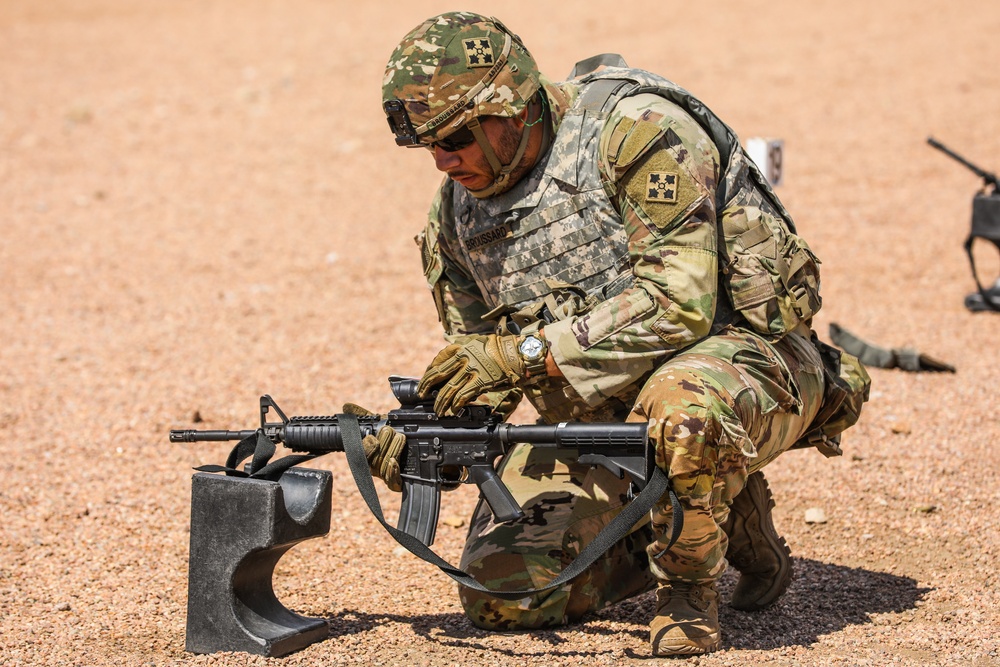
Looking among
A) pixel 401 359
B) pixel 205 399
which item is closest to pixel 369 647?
pixel 205 399

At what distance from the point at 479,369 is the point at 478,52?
3.33 feet

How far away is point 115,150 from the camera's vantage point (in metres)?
12.0

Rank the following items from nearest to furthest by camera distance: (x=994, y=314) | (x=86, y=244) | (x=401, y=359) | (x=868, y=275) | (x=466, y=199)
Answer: (x=466, y=199) → (x=401, y=359) → (x=994, y=314) → (x=868, y=275) → (x=86, y=244)

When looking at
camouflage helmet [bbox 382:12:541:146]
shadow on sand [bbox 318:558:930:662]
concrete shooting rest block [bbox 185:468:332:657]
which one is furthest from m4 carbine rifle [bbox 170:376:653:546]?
camouflage helmet [bbox 382:12:541:146]

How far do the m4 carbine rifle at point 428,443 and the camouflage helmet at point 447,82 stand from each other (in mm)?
819

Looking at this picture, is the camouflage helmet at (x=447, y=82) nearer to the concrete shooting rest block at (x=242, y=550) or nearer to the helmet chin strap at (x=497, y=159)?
the helmet chin strap at (x=497, y=159)

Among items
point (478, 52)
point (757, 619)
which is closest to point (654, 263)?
point (478, 52)

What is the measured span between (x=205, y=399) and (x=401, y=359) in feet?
3.80

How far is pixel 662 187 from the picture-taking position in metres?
3.91

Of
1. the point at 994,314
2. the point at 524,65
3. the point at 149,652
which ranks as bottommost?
the point at 149,652

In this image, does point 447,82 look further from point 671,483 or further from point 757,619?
point 757,619

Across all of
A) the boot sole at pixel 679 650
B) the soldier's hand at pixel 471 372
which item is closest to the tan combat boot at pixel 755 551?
the boot sole at pixel 679 650

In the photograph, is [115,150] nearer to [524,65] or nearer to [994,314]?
[994,314]

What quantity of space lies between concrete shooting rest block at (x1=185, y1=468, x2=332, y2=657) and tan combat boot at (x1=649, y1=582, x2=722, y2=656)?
1.05 metres
